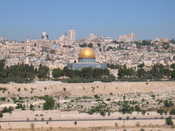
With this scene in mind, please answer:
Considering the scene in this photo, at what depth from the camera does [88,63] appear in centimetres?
7338

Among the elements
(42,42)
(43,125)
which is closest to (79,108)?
(43,125)

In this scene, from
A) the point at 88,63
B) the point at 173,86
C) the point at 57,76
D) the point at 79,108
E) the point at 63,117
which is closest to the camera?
the point at 63,117

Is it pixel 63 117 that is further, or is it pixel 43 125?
pixel 63 117

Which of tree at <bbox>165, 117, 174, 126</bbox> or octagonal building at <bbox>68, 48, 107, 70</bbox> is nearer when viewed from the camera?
tree at <bbox>165, 117, 174, 126</bbox>

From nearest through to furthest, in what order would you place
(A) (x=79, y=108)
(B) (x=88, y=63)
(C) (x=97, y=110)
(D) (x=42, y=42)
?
1. (C) (x=97, y=110)
2. (A) (x=79, y=108)
3. (B) (x=88, y=63)
4. (D) (x=42, y=42)

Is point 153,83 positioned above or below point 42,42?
below

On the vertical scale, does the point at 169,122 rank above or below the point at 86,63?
below

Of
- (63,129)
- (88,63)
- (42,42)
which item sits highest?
(42,42)

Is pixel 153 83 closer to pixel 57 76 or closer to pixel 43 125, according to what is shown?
pixel 57 76

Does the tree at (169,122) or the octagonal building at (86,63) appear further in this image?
the octagonal building at (86,63)

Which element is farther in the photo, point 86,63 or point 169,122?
point 86,63

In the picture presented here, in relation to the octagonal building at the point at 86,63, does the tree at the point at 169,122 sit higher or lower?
lower

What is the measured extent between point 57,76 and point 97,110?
35230 mm

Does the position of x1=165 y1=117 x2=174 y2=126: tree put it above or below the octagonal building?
below
